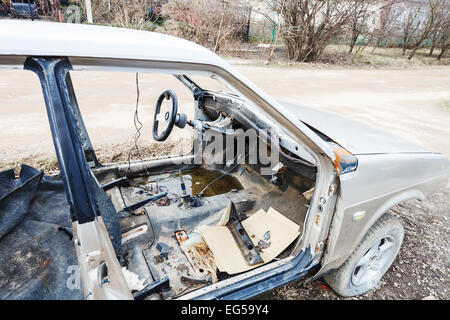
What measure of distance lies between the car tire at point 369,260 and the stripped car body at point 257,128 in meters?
0.16

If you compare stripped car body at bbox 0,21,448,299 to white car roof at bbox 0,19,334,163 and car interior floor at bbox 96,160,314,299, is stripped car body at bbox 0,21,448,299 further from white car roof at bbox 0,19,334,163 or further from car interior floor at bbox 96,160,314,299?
car interior floor at bbox 96,160,314,299

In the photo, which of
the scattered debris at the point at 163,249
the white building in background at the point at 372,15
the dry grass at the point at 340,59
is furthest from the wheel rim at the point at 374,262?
the white building in background at the point at 372,15

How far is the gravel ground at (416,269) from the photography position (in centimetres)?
243

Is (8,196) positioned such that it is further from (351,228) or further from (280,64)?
(280,64)

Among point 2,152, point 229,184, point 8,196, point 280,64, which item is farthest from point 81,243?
point 280,64

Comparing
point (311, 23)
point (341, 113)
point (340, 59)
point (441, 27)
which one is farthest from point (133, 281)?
point (441, 27)

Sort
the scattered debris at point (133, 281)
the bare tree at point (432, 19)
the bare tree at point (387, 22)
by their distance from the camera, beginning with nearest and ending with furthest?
the scattered debris at point (133, 281) < the bare tree at point (432, 19) < the bare tree at point (387, 22)

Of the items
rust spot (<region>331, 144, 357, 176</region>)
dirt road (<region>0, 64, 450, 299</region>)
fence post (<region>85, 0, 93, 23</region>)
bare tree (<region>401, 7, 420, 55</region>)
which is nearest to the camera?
rust spot (<region>331, 144, 357, 176</region>)

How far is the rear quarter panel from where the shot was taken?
182 centimetres

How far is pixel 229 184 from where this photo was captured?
3393mm

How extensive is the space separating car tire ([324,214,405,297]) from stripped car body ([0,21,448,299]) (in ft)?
0.53

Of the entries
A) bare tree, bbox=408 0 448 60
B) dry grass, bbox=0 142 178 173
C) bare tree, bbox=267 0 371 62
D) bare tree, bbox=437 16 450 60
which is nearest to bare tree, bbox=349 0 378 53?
bare tree, bbox=267 0 371 62

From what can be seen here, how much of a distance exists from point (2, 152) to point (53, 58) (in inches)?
168

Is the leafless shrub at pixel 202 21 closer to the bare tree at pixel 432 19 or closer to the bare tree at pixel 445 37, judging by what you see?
the bare tree at pixel 432 19
